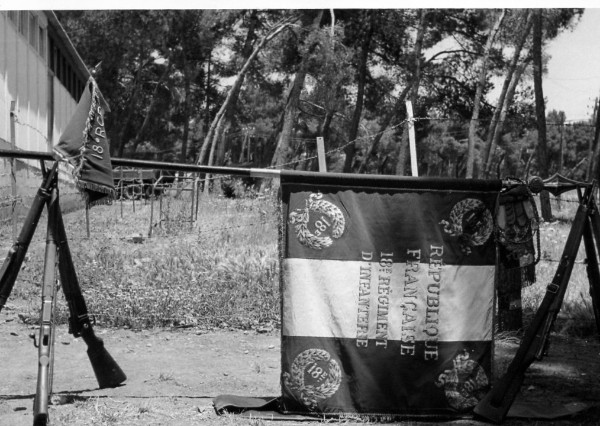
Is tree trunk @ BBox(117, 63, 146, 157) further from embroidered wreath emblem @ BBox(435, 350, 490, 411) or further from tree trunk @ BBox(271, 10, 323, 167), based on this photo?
embroidered wreath emblem @ BBox(435, 350, 490, 411)

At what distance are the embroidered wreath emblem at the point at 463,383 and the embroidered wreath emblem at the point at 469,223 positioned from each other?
0.72 metres

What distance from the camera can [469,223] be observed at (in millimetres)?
5023

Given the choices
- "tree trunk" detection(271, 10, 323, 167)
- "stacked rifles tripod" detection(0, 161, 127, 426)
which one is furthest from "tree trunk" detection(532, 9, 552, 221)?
"stacked rifles tripod" detection(0, 161, 127, 426)

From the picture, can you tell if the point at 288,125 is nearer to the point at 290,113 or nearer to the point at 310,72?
the point at 290,113

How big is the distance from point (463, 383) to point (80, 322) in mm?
2534

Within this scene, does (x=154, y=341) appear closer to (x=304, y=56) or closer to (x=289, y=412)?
(x=289, y=412)

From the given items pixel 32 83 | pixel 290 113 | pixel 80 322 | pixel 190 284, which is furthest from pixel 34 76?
pixel 80 322

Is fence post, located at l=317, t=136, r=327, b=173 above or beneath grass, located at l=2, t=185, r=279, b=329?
above

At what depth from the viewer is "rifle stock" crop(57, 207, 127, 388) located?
4.94m

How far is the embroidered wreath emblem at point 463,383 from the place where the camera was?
4926 mm

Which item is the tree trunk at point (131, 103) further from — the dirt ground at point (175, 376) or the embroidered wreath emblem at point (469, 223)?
the embroidered wreath emblem at point (469, 223)

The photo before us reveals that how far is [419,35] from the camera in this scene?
97.1 ft

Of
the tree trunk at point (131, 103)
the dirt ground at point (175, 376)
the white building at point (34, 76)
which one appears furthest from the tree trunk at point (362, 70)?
the dirt ground at point (175, 376)

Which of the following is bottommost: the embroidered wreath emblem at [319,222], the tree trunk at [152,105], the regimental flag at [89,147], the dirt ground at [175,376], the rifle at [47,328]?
the dirt ground at [175,376]
